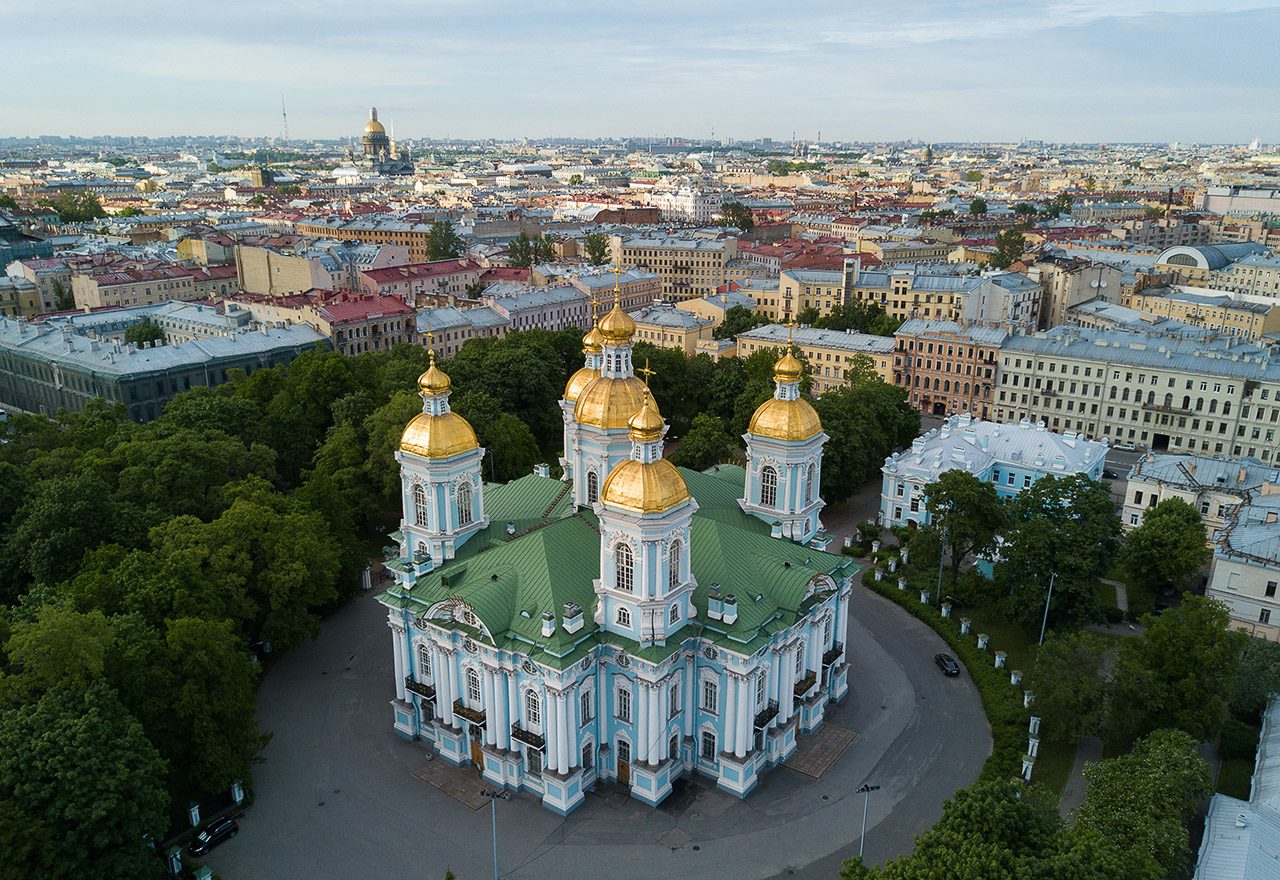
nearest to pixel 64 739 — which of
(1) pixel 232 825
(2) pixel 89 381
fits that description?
(1) pixel 232 825

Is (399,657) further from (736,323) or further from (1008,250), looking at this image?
(1008,250)

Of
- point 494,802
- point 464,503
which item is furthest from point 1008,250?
point 494,802

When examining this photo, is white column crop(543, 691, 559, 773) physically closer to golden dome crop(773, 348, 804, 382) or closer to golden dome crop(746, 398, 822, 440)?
golden dome crop(746, 398, 822, 440)

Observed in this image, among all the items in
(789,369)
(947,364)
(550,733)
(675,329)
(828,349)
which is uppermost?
(789,369)

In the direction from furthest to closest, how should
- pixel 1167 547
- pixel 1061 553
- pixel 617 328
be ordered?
pixel 1167 547 → pixel 1061 553 → pixel 617 328

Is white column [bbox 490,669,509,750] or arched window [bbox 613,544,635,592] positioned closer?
arched window [bbox 613,544,635,592]

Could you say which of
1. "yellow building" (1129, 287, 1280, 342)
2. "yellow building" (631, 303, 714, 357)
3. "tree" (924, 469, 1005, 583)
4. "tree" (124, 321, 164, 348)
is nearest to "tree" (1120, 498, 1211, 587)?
"tree" (924, 469, 1005, 583)

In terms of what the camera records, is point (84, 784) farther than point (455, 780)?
No
